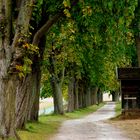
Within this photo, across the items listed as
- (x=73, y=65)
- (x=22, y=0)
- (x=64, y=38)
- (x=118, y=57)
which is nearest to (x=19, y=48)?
(x=22, y=0)

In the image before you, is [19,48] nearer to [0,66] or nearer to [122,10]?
[0,66]

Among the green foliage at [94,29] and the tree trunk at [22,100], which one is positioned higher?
the green foliage at [94,29]

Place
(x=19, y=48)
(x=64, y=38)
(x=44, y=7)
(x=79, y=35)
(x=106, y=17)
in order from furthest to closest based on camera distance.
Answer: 1. (x=64, y=38)
2. (x=79, y=35)
3. (x=44, y=7)
4. (x=106, y=17)
5. (x=19, y=48)

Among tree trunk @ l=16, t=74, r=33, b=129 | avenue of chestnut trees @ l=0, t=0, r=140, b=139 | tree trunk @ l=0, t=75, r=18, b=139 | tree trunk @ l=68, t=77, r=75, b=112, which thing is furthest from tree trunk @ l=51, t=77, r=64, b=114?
tree trunk @ l=0, t=75, r=18, b=139

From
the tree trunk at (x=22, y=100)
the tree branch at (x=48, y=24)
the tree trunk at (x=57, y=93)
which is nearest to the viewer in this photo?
the tree branch at (x=48, y=24)

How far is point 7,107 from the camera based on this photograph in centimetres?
1602

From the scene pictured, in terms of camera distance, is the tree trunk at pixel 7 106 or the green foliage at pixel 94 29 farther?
the green foliage at pixel 94 29

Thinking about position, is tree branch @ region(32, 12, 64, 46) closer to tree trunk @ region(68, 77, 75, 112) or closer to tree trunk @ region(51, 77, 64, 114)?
tree trunk @ region(51, 77, 64, 114)

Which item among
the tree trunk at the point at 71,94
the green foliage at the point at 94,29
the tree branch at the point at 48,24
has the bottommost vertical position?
the tree trunk at the point at 71,94

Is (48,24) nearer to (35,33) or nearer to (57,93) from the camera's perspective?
(35,33)

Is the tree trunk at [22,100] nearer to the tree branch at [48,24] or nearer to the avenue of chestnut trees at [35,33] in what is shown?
the avenue of chestnut trees at [35,33]

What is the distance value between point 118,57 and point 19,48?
68.2 ft

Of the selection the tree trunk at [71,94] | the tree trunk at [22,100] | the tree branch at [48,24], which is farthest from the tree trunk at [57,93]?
the tree branch at [48,24]

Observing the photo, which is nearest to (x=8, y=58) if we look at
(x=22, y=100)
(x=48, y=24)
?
(x=48, y=24)
